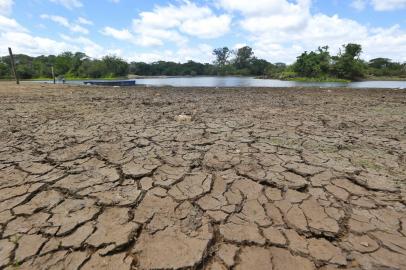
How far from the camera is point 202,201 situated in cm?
208

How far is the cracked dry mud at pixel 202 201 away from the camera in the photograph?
58.5 inches

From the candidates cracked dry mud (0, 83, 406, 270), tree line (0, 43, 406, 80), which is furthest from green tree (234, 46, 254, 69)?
cracked dry mud (0, 83, 406, 270)

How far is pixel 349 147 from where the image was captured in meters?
3.43

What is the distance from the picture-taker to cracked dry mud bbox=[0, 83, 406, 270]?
4.88ft

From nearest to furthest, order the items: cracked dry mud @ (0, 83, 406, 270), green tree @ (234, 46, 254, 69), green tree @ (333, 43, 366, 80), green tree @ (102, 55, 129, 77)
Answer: cracked dry mud @ (0, 83, 406, 270) → green tree @ (333, 43, 366, 80) → green tree @ (102, 55, 129, 77) → green tree @ (234, 46, 254, 69)

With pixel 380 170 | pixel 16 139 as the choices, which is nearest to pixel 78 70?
pixel 16 139

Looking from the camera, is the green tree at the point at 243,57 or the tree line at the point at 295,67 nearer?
the tree line at the point at 295,67

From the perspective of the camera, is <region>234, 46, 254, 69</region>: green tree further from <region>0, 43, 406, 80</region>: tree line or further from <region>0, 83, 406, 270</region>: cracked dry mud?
<region>0, 83, 406, 270</region>: cracked dry mud

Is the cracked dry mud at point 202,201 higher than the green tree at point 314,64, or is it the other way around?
the green tree at point 314,64

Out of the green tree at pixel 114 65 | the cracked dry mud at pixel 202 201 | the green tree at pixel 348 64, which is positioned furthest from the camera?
the green tree at pixel 114 65

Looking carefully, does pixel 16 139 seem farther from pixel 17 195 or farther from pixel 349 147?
pixel 349 147

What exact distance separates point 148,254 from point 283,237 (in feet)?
2.92

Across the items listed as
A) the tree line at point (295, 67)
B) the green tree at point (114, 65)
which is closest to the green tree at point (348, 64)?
the tree line at point (295, 67)

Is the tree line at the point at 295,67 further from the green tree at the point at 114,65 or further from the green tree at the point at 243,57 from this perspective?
the green tree at the point at 243,57
